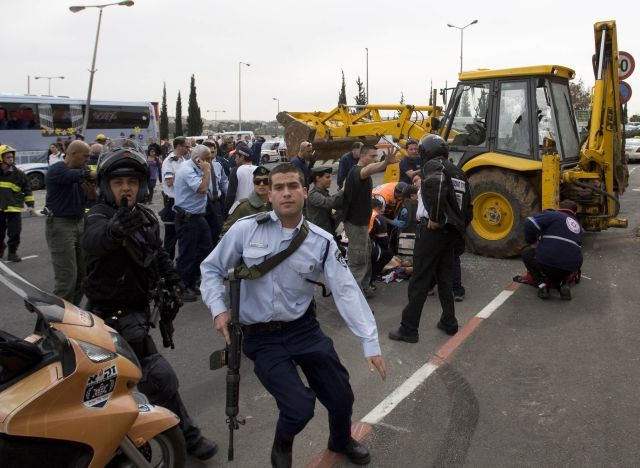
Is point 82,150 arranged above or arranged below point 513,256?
above

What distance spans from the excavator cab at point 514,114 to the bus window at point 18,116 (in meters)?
21.3

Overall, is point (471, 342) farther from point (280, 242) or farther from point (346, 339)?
point (280, 242)

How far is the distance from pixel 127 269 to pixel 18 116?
80.4 feet

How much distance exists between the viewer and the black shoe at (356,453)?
3254 millimetres

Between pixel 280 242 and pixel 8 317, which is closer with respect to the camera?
pixel 280 242

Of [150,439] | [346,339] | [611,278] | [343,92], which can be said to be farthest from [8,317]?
[343,92]

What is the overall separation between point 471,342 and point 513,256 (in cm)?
350

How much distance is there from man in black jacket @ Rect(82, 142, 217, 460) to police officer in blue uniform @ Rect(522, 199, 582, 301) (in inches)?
182

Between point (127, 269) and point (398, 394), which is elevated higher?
point (127, 269)

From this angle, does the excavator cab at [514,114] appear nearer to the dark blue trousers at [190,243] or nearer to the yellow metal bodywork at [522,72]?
the yellow metal bodywork at [522,72]

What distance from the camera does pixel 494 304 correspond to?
6.26 m

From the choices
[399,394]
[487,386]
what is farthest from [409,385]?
[487,386]

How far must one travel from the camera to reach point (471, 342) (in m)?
5.15

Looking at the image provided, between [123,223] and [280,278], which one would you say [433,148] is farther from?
[123,223]
